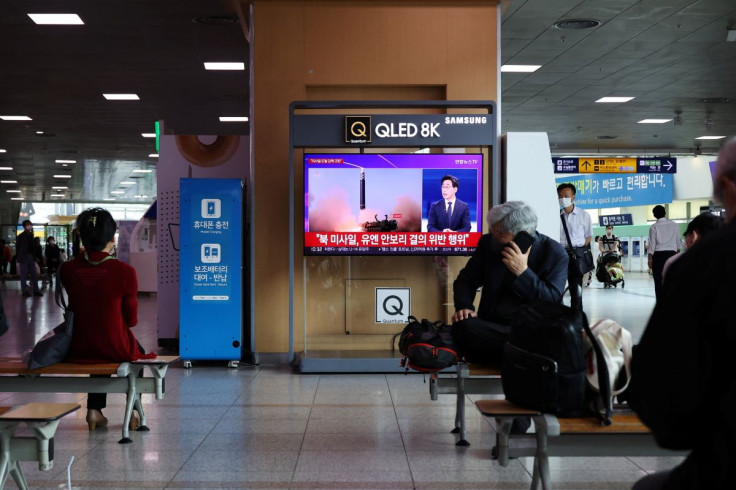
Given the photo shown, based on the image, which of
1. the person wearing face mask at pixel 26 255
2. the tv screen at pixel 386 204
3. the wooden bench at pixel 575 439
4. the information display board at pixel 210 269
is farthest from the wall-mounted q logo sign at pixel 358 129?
the person wearing face mask at pixel 26 255

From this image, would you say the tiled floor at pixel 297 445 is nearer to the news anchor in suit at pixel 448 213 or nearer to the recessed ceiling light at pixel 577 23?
the news anchor in suit at pixel 448 213

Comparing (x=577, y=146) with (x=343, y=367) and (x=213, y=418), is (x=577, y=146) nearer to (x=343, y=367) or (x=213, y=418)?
(x=343, y=367)

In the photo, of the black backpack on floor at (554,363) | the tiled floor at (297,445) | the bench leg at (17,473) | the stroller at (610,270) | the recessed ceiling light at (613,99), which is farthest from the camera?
the stroller at (610,270)

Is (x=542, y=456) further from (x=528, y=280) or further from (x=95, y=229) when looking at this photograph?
(x=95, y=229)

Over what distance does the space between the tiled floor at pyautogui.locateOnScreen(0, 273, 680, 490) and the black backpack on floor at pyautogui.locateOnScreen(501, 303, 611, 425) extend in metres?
0.88

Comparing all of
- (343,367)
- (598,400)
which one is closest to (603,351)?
(598,400)

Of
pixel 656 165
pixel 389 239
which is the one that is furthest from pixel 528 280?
pixel 656 165

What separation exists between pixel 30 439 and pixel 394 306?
4619 mm

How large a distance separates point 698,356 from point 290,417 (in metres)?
3.88

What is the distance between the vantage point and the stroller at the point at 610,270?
20.3 metres

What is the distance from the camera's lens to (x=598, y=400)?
2811 millimetres

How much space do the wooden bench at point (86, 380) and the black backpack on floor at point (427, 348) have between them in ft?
4.73

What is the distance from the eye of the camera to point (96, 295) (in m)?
4.45

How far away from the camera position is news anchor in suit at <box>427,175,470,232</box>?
6.96 meters
